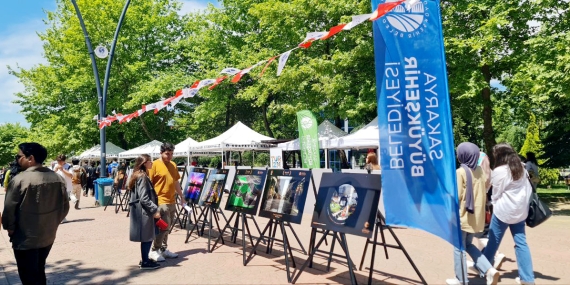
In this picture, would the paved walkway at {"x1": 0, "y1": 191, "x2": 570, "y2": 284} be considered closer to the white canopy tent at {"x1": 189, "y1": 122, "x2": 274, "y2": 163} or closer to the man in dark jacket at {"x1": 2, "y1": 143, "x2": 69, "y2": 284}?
the man in dark jacket at {"x1": 2, "y1": 143, "x2": 69, "y2": 284}

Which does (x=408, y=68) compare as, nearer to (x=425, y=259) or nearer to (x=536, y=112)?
(x=425, y=259)

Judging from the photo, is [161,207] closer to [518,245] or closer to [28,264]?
[28,264]

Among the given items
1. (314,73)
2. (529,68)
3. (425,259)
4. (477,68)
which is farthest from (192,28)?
(425,259)

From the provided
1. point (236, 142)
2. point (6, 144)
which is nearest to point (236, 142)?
point (236, 142)

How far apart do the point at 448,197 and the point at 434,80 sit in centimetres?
122

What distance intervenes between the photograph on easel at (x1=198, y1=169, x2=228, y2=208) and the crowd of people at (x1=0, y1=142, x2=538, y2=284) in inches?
39.2

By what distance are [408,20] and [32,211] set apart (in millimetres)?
4306

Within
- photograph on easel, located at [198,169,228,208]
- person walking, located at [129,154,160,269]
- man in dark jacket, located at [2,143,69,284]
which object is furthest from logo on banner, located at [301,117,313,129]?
man in dark jacket, located at [2,143,69,284]

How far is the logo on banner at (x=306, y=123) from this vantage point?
46.2 ft

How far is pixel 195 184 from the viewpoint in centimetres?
857

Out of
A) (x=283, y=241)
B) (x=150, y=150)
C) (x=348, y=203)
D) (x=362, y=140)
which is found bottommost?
(x=283, y=241)

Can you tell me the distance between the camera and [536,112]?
63.8 ft

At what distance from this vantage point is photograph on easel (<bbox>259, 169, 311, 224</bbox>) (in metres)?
5.70

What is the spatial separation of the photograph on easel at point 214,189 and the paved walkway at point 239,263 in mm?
807
